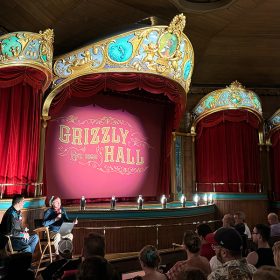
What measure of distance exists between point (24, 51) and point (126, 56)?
206 cm

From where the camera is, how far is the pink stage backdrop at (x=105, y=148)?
8.18 metres

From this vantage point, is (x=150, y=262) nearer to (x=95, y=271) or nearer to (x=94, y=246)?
(x=94, y=246)

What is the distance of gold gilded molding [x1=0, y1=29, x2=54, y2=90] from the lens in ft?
18.0

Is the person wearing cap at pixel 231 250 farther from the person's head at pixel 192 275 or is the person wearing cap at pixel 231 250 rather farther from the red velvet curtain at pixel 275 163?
the red velvet curtain at pixel 275 163

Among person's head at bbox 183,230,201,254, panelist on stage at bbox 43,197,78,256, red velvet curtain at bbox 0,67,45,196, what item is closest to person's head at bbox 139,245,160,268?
person's head at bbox 183,230,201,254

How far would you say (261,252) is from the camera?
295cm

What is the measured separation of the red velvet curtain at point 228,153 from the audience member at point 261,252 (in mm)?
7017

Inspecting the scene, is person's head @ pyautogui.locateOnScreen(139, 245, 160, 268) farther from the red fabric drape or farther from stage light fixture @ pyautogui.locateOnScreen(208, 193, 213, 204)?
stage light fixture @ pyautogui.locateOnScreen(208, 193, 213, 204)

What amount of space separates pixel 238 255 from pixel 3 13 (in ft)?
22.5

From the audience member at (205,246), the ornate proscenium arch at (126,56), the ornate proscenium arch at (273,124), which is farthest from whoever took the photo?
the ornate proscenium arch at (273,124)

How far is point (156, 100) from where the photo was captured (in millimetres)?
9953

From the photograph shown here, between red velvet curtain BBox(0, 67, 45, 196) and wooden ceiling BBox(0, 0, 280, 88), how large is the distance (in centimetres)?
207

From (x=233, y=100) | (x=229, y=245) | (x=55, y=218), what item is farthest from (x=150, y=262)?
(x=233, y=100)

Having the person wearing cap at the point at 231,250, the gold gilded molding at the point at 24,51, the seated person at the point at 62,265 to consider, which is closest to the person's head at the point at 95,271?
the person wearing cap at the point at 231,250
